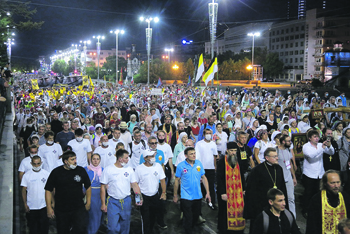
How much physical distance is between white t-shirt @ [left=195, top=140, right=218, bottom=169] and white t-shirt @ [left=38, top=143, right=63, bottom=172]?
3036 mm

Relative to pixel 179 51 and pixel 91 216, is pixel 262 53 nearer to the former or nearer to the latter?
pixel 179 51

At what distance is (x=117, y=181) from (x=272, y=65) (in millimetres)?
84287

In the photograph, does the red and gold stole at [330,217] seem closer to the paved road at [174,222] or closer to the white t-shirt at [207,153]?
the paved road at [174,222]

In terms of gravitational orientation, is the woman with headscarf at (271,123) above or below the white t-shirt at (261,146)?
above

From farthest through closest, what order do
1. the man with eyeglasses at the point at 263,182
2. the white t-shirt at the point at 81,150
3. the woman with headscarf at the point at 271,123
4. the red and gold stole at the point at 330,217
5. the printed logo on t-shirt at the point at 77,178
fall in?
the woman with headscarf at the point at 271,123
the white t-shirt at the point at 81,150
the printed logo on t-shirt at the point at 77,178
the man with eyeglasses at the point at 263,182
the red and gold stole at the point at 330,217

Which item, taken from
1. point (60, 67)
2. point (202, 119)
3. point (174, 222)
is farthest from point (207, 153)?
point (60, 67)

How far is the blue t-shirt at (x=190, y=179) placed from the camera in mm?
6287

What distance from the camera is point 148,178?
6254 mm

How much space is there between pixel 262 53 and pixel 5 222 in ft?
295

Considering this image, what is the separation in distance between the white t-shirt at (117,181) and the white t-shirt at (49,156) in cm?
Result: 223

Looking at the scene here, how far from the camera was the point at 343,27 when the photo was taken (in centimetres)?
8438

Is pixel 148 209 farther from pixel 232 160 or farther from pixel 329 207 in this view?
pixel 329 207

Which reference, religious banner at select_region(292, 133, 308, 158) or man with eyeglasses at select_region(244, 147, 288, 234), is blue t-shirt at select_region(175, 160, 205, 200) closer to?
man with eyeglasses at select_region(244, 147, 288, 234)

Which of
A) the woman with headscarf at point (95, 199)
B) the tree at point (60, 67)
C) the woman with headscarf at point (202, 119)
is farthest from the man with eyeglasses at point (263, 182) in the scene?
the tree at point (60, 67)
